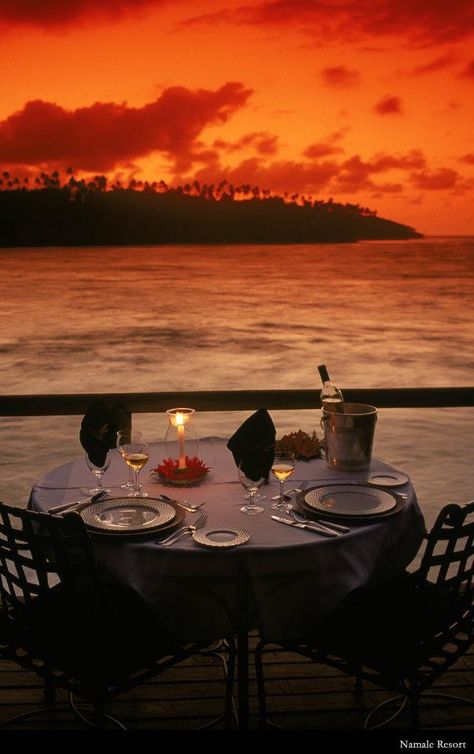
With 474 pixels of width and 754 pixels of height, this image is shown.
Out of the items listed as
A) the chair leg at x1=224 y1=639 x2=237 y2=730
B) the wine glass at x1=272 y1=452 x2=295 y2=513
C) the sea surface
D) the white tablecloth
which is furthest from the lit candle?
the sea surface

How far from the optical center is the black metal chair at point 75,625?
2109mm

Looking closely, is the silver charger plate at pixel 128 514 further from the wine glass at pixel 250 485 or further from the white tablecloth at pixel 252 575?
the wine glass at pixel 250 485

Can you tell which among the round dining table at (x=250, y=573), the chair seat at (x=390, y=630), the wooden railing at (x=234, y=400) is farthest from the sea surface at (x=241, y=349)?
the round dining table at (x=250, y=573)

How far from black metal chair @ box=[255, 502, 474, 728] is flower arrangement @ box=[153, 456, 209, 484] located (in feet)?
2.13

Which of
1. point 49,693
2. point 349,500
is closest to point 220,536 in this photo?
point 349,500

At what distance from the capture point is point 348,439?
2781 millimetres

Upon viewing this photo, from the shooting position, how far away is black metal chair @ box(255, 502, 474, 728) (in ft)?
7.14

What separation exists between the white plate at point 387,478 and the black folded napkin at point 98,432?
0.91 meters

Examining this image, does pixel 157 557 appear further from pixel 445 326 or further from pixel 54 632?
pixel 445 326

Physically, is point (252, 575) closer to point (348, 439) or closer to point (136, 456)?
point (136, 456)

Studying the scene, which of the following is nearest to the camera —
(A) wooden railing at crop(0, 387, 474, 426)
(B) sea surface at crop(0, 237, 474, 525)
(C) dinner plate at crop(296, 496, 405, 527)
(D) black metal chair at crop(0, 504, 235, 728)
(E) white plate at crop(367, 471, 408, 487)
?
(D) black metal chair at crop(0, 504, 235, 728)

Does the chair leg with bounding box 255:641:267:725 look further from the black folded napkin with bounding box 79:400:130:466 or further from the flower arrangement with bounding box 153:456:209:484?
the black folded napkin with bounding box 79:400:130:466

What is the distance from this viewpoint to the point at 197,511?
96.8 inches

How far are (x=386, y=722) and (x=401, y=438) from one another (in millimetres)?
8914
